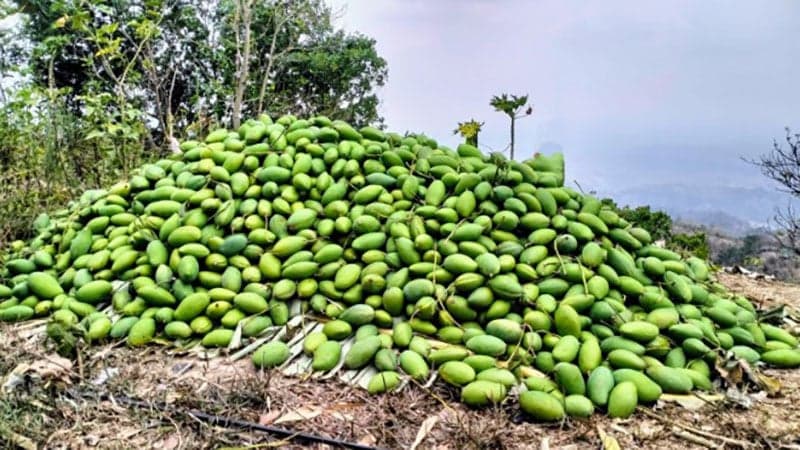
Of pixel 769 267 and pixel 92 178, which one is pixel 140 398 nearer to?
pixel 92 178

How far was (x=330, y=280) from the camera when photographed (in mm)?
2535

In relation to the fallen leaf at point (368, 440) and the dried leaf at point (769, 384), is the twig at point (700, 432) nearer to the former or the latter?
the dried leaf at point (769, 384)

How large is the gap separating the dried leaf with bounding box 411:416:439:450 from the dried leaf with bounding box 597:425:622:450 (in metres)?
0.53

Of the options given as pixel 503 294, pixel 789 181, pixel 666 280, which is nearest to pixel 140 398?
pixel 503 294

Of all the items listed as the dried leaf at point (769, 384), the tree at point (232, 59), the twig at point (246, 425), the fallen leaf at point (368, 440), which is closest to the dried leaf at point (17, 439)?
the twig at point (246, 425)

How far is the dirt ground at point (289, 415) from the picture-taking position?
180 centimetres

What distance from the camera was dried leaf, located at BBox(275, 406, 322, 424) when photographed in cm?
192

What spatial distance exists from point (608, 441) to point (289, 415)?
1.03 meters

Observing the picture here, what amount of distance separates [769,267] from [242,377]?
9873 mm

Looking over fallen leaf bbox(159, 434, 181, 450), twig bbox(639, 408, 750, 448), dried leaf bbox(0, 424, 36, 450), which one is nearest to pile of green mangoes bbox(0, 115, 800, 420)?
twig bbox(639, 408, 750, 448)

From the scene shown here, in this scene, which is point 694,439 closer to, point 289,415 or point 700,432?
point 700,432

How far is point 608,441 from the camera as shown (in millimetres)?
1805

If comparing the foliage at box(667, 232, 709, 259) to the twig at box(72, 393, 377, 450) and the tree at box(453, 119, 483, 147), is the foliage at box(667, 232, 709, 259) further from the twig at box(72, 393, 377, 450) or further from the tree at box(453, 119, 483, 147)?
the twig at box(72, 393, 377, 450)

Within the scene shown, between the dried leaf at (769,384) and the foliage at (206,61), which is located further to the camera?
the foliage at (206,61)
